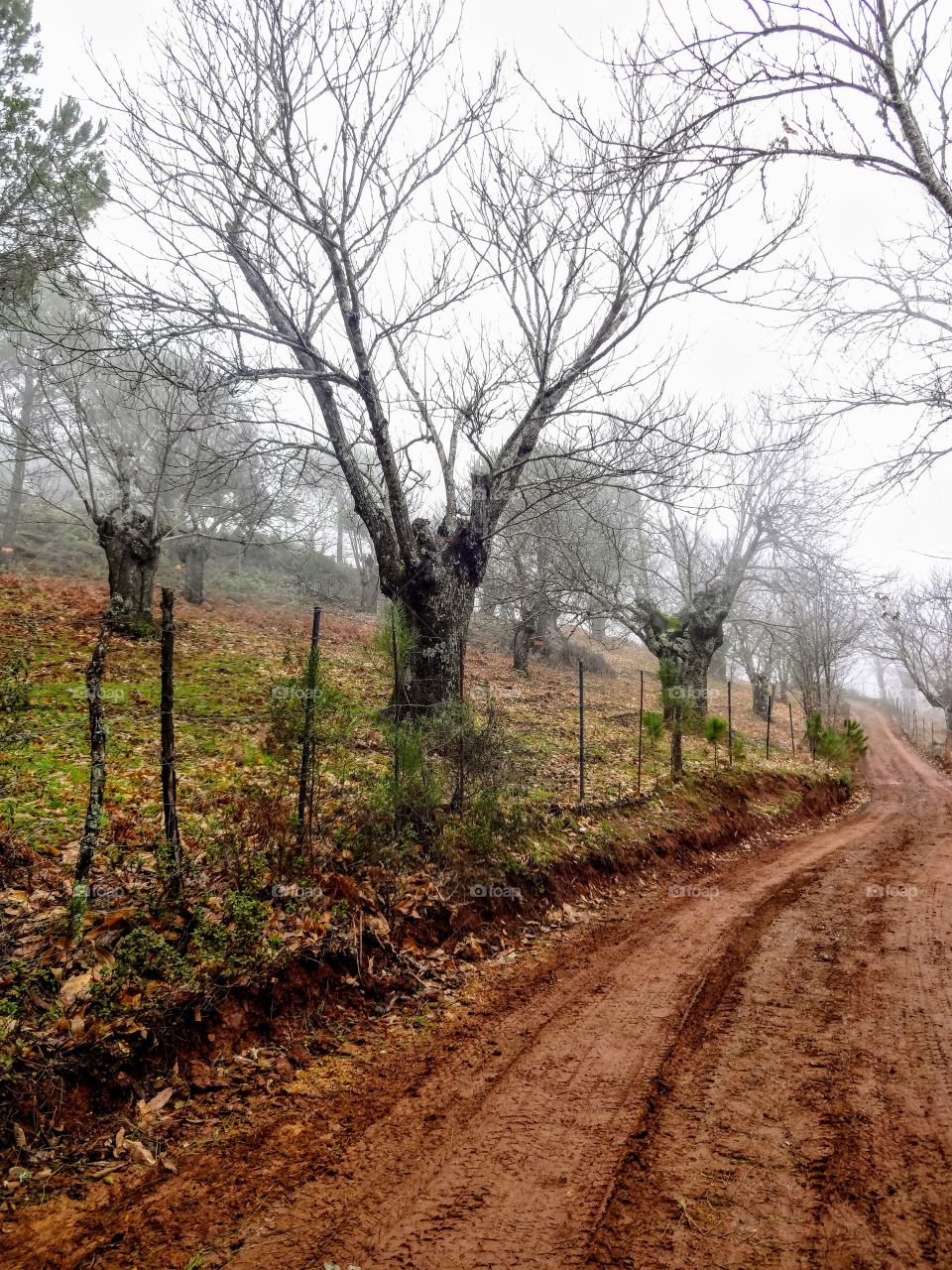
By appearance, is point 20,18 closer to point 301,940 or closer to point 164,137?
point 164,137

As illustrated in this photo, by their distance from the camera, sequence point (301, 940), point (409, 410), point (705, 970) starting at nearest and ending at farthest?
1. point (301, 940)
2. point (705, 970)
3. point (409, 410)

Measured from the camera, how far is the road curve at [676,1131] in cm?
265

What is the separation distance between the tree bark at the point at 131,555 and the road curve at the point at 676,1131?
1174 centimetres

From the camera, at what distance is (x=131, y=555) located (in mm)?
13305

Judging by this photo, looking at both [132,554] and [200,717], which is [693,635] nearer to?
[132,554]

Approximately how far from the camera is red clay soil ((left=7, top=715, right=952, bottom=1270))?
8.69ft

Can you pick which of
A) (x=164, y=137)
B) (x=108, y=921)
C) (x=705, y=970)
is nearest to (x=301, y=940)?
(x=108, y=921)

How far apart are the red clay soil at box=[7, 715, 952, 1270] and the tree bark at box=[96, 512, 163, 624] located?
11.4m

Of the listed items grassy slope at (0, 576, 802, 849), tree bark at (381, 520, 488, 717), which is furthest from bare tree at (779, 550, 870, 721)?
tree bark at (381, 520, 488, 717)

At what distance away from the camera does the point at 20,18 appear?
9.83m

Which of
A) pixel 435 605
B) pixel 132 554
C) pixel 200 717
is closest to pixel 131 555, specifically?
pixel 132 554

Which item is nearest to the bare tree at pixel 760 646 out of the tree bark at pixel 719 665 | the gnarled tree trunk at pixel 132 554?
the tree bark at pixel 719 665

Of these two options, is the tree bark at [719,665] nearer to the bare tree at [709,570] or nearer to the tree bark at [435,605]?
the bare tree at [709,570]

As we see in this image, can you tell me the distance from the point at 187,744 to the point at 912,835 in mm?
11846
